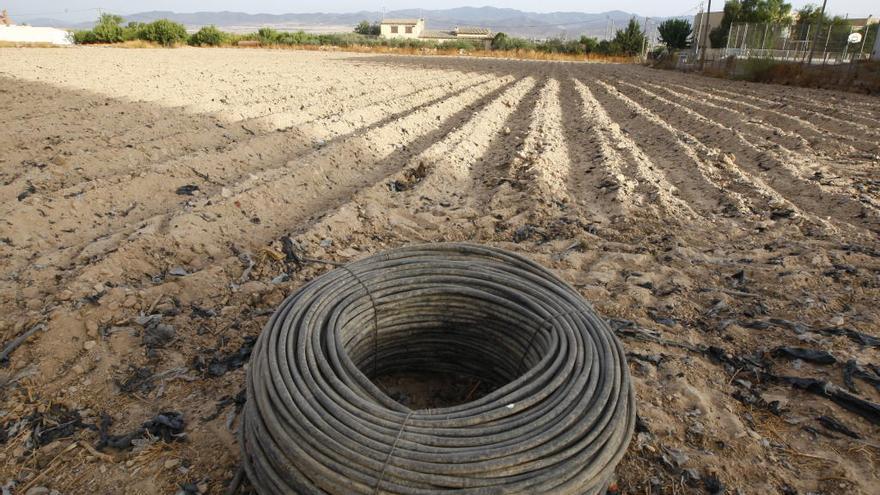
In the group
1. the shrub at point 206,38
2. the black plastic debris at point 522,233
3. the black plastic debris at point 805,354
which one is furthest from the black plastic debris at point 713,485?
the shrub at point 206,38

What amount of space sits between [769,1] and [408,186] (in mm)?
61566

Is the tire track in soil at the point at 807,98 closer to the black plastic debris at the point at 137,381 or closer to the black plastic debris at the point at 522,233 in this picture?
the black plastic debris at the point at 522,233

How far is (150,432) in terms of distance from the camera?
91.0 inches

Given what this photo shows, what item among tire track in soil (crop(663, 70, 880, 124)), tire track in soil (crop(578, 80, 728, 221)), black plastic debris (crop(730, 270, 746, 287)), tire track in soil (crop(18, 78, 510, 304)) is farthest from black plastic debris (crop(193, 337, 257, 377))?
tire track in soil (crop(663, 70, 880, 124))

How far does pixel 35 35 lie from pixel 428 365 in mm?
48242

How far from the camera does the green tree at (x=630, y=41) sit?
46.4m

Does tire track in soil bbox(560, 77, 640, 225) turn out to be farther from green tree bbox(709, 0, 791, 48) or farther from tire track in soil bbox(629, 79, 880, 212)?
green tree bbox(709, 0, 791, 48)

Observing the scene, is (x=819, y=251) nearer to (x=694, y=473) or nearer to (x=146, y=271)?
(x=694, y=473)

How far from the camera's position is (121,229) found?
425cm

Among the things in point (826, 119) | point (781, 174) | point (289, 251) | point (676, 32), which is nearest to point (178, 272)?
point (289, 251)

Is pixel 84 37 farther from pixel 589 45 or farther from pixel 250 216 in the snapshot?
pixel 589 45

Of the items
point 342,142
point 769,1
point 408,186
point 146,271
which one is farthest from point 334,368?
point 769,1

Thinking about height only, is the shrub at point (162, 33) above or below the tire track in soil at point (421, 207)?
above

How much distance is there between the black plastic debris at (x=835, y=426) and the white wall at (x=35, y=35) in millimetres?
44692
